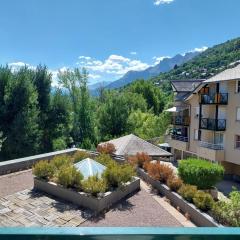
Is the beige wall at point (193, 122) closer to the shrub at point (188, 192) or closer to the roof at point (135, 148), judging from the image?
the roof at point (135, 148)

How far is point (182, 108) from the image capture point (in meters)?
40.7

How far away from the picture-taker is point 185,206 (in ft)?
47.9

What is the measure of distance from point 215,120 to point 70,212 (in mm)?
22235

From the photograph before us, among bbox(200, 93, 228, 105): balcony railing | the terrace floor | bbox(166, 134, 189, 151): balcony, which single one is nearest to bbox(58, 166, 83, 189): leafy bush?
the terrace floor

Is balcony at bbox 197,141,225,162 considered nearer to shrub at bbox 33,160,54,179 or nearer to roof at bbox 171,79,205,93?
roof at bbox 171,79,205,93

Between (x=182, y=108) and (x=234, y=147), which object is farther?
(x=182, y=108)

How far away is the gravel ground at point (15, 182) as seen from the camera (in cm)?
1548

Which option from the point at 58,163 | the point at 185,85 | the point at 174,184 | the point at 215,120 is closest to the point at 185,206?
the point at 174,184

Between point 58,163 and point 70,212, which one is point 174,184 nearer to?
point 70,212

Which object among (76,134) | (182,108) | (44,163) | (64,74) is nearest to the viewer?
(44,163)

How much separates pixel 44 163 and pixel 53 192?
1809 mm

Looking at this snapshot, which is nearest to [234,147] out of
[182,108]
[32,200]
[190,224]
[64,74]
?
[182,108]

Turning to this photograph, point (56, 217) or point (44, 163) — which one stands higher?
point (44, 163)

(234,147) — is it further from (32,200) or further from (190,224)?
(32,200)
